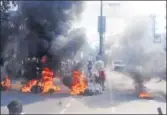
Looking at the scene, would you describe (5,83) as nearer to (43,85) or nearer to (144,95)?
(43,85)

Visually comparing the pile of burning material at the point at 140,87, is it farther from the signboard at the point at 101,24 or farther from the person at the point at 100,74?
the signboard at the point at 101,24

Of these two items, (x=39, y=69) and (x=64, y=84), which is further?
(x=64, y=84)

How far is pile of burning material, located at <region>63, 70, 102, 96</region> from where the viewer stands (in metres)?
17.1

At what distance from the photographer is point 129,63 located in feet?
59.6

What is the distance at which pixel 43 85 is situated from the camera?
16.7 metres

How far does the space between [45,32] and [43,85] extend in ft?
8.30

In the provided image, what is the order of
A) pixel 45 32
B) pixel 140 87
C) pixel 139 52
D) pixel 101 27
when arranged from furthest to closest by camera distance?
pixel 140 87 → pixel 139 52 → pixel 101 27 → pixel 45 32

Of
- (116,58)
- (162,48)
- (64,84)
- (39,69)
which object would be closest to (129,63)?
(116,58)

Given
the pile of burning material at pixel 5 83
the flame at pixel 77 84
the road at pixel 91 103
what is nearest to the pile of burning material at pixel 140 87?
the road at pixel 91 103

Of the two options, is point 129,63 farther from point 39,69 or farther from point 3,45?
point 3,45

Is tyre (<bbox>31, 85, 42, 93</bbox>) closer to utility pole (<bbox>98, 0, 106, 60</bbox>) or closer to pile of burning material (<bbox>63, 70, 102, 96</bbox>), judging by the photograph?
pile of burning material (<bbox>63, 70, 102, 96</bbox>)

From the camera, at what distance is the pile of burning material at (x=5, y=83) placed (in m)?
16.7

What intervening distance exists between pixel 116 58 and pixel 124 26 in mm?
1604

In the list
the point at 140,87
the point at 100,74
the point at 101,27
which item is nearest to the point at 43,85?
the point at 100,74
